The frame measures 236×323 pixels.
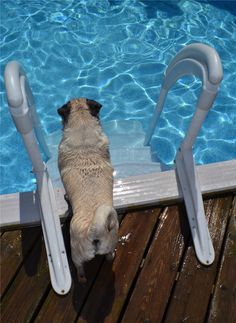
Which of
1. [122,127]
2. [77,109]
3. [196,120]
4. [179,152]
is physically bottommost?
[196,120]

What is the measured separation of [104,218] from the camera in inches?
110

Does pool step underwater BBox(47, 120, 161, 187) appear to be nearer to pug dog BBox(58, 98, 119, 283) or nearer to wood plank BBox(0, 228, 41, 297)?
wood plank BBox(0, 228, 41, 297)

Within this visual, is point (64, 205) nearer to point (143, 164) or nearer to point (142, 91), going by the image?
point (143, 164)

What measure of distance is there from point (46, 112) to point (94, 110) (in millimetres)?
2496

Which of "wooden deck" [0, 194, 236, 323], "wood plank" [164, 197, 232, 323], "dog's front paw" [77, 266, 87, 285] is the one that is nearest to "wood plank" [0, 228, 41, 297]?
"wooden deck" [0, 194, 236, 323]

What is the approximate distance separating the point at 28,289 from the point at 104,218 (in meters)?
1.22

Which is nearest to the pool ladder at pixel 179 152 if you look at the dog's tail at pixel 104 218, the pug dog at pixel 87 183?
the pug dog at pixel 87 183

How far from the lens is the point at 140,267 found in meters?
3.70

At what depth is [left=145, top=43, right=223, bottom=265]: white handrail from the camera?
10.3 feet

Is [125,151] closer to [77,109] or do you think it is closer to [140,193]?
[140,193]

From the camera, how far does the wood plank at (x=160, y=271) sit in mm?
3484

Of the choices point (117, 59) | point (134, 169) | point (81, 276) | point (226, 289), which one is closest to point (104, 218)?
point (81, 276)

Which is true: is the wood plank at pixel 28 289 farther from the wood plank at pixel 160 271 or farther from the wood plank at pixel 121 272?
the wood plank at pixel 160 271

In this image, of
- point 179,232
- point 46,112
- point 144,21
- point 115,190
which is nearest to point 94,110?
point 115,190
